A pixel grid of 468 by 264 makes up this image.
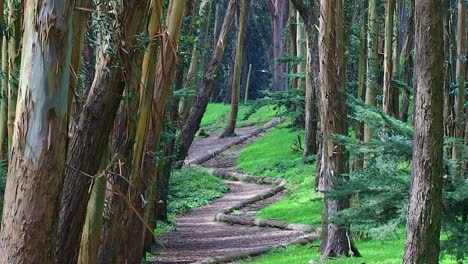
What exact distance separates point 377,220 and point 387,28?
29.2 feet

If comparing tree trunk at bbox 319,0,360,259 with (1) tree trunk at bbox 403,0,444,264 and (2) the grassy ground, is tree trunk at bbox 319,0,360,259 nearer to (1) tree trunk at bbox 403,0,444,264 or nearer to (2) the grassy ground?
(2) the grassy ground

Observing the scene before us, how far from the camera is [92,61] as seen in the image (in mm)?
12469

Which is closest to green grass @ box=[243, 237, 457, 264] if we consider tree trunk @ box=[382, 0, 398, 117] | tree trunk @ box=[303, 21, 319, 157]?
tree trunk @ box=[303, 21, 319, 157]

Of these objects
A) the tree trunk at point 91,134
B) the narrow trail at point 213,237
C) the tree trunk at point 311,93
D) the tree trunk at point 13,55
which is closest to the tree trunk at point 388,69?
the tree trunk at point 311,93

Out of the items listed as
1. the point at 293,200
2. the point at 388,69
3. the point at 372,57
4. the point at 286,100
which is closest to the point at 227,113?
the point at 286,100

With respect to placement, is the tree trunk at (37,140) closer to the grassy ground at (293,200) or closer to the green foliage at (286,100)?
the grassy ground at (293,200)

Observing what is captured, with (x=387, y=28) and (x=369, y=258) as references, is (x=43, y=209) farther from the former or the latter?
(x=387, y=28)

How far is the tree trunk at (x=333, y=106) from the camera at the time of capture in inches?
525

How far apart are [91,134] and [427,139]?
11.4ft

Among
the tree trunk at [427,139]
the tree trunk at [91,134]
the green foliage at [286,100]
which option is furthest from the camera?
the green foliage at [286,100]

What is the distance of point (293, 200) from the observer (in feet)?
78.9

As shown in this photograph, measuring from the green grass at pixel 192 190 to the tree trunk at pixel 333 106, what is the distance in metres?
8.44

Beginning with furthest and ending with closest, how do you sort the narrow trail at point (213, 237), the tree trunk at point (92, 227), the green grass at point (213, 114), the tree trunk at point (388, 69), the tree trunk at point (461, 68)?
the green grass at point (213, 114), the tree trunk at point (388, 69), the tree trunk at point (461, 68), the narrow trail at point (213, 237), the tree trunk at point (92, 227)

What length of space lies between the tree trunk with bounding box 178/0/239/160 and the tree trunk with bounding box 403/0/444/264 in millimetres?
13640
